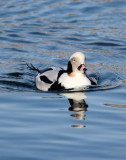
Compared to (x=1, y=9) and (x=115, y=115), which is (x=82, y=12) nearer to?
(x=1, y=9)

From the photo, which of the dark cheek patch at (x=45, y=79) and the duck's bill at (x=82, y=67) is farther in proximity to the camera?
the dark cheek patch at (x=45, y=79)

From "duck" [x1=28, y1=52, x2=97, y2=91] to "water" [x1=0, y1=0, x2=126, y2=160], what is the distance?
1.04ft

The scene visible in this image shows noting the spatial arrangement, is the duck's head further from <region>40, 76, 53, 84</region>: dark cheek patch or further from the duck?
<region>40, 76, 53, 84</region>: dark cheek patch

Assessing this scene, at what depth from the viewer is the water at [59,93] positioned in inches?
273

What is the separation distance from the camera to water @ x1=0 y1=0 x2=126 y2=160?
22.8 ft

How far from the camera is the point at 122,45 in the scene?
15.1m

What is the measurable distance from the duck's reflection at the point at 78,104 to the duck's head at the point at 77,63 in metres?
0.62

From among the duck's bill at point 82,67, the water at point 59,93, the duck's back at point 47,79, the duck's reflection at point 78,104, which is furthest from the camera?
the duck's back at point 47,79

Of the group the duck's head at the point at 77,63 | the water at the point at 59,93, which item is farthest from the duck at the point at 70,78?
the water at the point at 59,93

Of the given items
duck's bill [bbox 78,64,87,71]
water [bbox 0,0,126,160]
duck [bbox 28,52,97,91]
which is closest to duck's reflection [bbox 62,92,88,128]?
water [bbox 0,0,126,160]

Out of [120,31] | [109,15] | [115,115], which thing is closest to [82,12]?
[109,15]

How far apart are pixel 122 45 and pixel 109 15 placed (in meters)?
3.84

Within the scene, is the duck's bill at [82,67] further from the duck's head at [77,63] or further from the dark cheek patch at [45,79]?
the dark cheek patch at [45,79]

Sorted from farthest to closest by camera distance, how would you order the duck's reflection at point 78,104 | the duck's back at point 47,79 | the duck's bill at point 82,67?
the duck's back at point 47,79 < the duck's bill at point 82,67 < the duck's reflection at point 78,104
